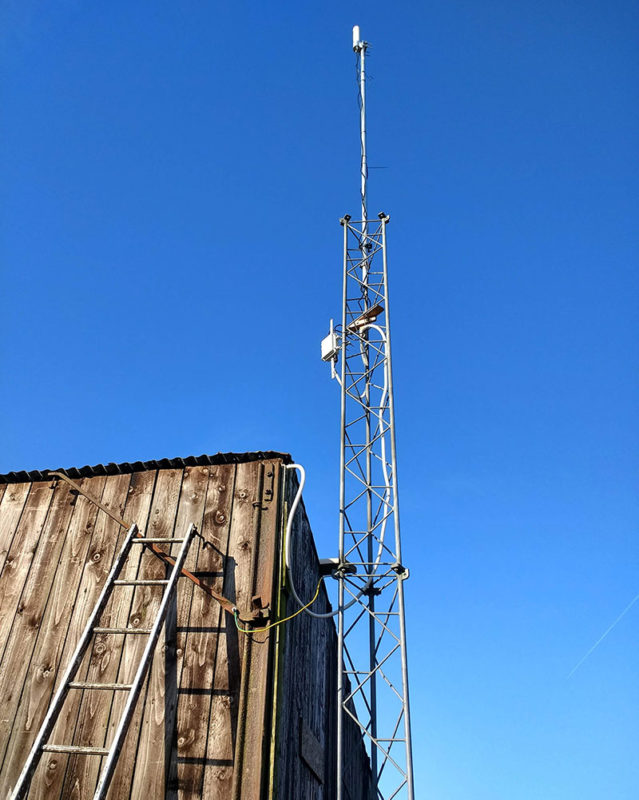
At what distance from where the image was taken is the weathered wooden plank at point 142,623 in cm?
609

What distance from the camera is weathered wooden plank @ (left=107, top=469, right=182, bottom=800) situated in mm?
6090

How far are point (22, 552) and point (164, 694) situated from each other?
2.64m

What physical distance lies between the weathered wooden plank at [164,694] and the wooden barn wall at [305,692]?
100 cm

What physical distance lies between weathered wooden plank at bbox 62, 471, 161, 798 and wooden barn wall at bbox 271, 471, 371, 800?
1.67 metres

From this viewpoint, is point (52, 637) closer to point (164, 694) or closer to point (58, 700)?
point (164, 694)

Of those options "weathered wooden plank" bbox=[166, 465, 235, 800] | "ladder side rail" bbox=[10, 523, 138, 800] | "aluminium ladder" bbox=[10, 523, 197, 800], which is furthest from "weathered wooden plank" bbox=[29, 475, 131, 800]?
"weathered wooden plank" bbox=[166, 465, 235, 800]

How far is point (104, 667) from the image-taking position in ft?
21.9

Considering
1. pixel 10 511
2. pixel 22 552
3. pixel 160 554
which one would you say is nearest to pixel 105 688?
pixel 160 554

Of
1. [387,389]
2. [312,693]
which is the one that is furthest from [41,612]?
[387,389]

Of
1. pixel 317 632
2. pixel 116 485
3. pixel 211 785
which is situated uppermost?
pixel 116 485

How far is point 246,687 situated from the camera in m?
6.30

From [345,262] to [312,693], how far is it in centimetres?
781

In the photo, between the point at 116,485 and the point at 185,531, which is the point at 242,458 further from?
the point at 116,485

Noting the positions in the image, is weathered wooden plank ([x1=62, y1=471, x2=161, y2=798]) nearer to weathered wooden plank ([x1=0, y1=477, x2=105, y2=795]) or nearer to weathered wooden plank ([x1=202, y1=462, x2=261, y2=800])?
weathered wooden plank ([x1=0, y1=477, x2=105, y2=795])
